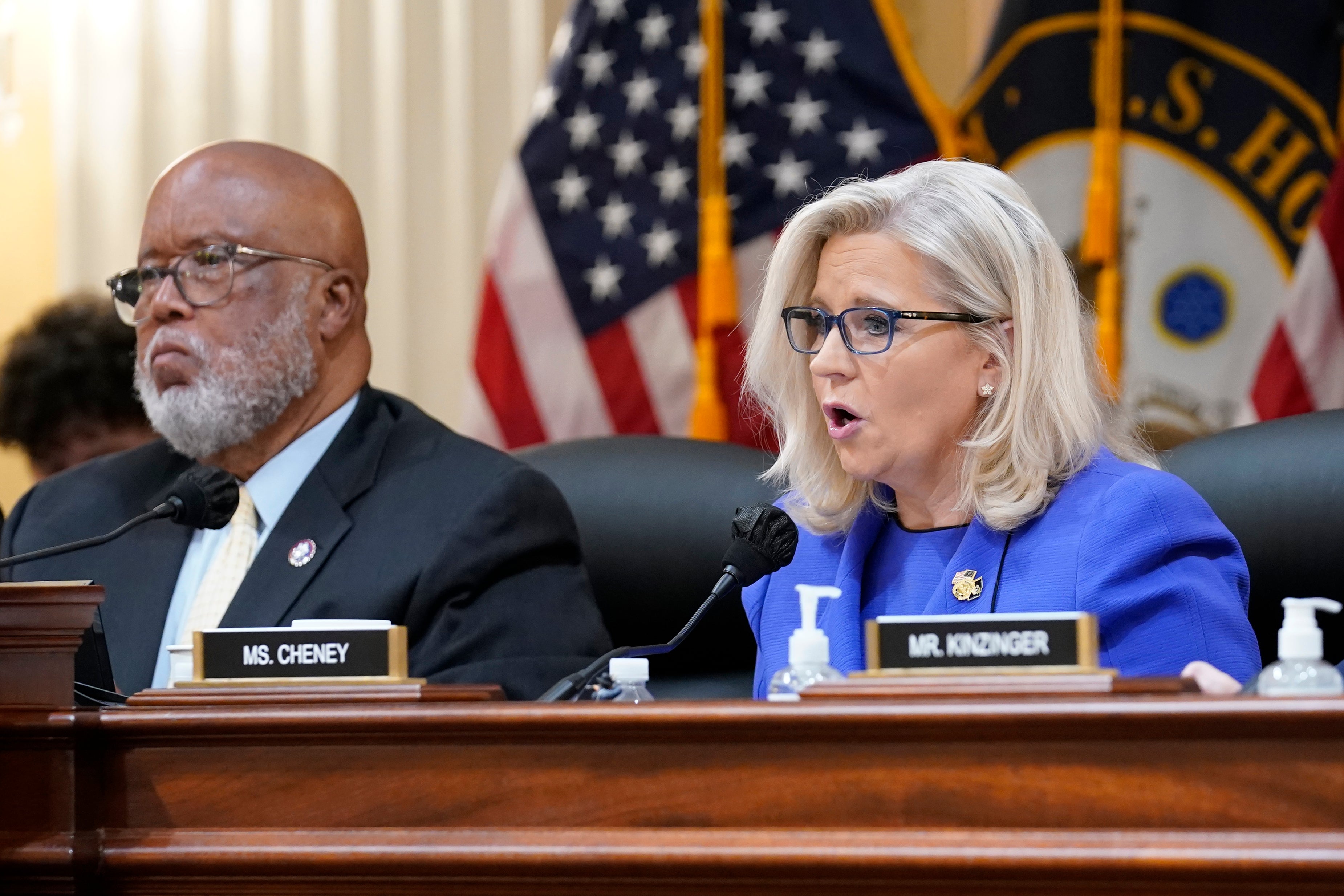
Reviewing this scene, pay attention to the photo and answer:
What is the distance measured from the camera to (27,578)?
246 cm

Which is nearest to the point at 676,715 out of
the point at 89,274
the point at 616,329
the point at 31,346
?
the point at 616,329

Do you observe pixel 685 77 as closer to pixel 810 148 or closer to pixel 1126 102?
pixel 810 148

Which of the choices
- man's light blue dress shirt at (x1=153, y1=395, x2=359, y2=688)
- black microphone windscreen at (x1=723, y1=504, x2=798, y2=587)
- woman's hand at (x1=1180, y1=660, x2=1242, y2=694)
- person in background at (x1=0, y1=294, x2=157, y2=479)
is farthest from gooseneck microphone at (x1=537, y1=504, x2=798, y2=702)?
person in background at (x1=0, y1=294, x2=157, y2=479)

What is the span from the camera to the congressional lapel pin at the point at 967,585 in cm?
190

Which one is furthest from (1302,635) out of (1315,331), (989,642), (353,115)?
(353,115)

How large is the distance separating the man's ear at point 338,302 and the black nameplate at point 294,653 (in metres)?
1.20

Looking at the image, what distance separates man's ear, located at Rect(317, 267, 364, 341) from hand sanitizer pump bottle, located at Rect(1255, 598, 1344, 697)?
1.72m

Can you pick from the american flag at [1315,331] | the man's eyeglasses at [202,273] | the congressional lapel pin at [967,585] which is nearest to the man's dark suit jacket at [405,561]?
the man's eyeglasses at [202,273]

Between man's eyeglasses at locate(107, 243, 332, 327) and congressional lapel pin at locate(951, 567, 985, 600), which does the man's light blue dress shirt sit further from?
congressional lapel pin at locate(951, 567, 985, 600)

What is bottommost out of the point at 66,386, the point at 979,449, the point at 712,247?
the point at 979,449

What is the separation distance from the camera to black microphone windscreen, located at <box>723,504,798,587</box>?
5.32 feet

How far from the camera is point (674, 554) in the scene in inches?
103

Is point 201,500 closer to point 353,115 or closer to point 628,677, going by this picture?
point 628,677

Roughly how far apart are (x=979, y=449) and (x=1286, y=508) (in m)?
0.57
